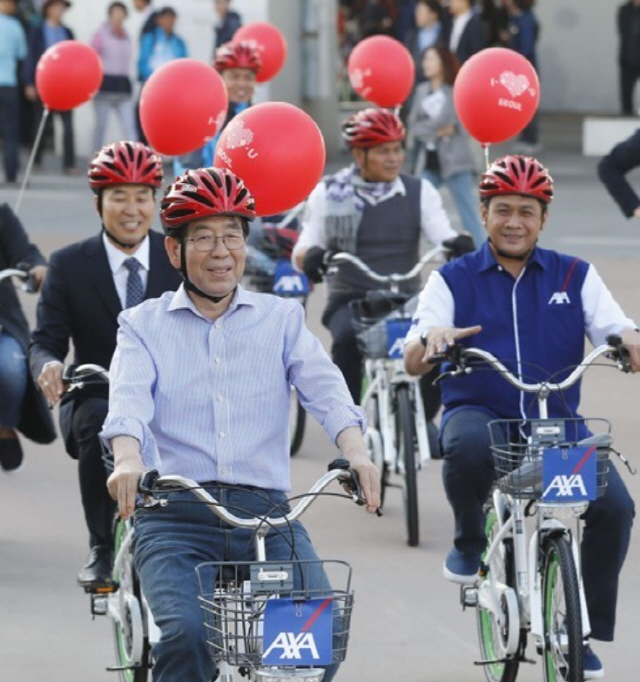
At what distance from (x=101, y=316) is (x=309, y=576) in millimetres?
2455

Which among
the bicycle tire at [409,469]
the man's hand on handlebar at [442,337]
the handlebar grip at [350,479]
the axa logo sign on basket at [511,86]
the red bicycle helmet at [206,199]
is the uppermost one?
the axa logo sign on basket at [511,86]

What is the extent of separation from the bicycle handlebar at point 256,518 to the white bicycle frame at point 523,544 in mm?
1195

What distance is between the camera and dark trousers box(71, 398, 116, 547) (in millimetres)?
6602

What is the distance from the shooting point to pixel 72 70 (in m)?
10.6

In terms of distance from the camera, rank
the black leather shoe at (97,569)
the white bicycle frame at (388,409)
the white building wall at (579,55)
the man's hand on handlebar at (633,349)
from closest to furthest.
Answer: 1. the man's hand on handlebar at (633,349)
2. the black leather shoe at (97,569)
3. the white bicycle frame at (388,409)
4. the white building wall at (579,55)

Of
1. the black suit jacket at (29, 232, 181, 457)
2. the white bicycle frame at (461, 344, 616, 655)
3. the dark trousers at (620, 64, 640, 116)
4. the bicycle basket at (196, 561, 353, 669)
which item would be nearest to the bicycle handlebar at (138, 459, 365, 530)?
the bicycle basket at (196, 561, 353, 669)

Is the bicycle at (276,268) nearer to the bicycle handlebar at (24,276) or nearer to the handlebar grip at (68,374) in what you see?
the bicycle handlebar at (24,276)

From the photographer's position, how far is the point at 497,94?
8914mm

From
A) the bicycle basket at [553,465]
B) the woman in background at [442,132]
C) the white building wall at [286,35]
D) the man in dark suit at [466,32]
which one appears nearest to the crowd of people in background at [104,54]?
the white building wall at [286,35]

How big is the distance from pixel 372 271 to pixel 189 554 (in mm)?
4592

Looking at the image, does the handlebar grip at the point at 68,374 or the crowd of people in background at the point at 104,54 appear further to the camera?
the crowd of people in background at the point at 104,54

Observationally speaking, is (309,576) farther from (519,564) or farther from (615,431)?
(615,431)

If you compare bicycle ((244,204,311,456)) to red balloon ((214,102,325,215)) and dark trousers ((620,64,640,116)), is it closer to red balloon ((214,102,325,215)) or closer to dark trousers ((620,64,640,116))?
red balloon ((214,102,325,215))

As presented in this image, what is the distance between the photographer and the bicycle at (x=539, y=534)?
5.50 m
